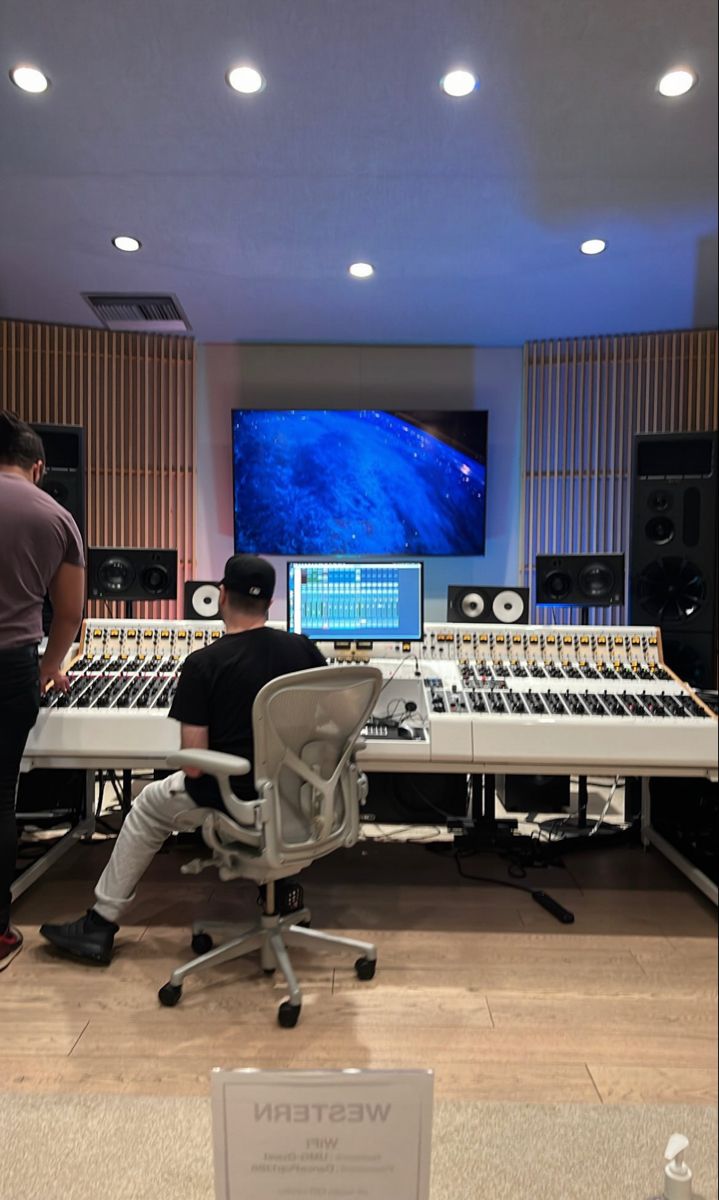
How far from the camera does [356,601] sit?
1961 mm

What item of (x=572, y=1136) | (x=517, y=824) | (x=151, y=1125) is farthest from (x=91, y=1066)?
(x=517, y=824)

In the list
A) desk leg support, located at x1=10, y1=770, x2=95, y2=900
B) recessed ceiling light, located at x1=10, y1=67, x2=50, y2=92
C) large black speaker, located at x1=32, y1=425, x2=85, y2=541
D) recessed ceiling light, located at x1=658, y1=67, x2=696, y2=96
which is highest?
recessed ceiling light, located at x1=10, y1=67, x2=50, y2=92

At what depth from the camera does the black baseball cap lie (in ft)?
4.54

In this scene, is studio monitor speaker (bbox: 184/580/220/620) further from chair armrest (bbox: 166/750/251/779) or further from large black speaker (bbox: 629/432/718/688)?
large black speaker (bbox: 629/432/718/688)

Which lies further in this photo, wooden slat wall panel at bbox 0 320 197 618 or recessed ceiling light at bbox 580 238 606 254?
wooden slat wall panel at bbox 0 320 197 618

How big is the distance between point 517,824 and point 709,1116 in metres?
1.53

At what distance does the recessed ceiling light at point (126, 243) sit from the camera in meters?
0.93

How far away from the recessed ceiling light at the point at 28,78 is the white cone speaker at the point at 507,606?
1760 mm

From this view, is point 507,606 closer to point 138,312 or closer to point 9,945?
point 138,312

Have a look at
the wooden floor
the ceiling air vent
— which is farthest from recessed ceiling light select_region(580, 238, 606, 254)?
the wooden floor

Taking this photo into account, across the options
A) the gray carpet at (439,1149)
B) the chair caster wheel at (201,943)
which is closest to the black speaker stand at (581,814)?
the gray carpet at (439,1149)

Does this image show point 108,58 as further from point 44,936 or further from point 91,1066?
point 91,1066

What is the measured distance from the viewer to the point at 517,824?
7.59 ft

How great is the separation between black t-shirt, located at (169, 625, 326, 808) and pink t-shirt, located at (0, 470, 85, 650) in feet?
1.10
